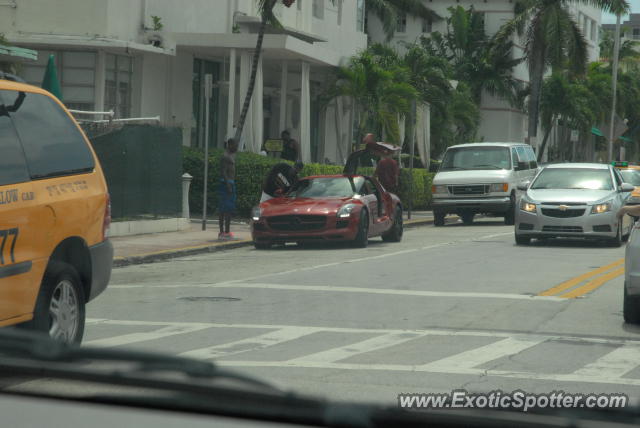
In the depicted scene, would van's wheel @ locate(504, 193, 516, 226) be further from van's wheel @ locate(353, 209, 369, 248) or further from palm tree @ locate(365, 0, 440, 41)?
palm tree @ locate(365, 0, 440, 41)

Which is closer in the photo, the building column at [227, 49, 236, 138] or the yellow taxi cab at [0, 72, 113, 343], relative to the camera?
the yellow taxi cab at [0, 72, 113, 343]

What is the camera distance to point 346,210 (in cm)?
1978

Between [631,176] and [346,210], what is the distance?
41.4 ft

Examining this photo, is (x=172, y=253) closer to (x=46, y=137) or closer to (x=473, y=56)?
(x=46, y=137)

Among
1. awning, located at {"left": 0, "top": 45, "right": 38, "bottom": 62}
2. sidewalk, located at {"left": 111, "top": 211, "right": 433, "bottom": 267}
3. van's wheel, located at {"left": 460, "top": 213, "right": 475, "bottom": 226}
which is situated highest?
awning, located at {"left": 0, "top": 45, "right": 38, "bottom": 62}

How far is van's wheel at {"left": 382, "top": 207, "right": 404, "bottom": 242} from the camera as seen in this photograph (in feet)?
72.2

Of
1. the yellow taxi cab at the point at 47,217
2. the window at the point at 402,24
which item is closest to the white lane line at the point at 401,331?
the yellow taxi cab at the point at 47,217

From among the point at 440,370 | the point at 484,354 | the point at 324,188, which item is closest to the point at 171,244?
the point at 324,188

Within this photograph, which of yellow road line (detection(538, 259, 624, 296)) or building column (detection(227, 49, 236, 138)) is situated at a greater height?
building column (detection(227, 49, 236, 138))

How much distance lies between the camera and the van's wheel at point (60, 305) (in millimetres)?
6902

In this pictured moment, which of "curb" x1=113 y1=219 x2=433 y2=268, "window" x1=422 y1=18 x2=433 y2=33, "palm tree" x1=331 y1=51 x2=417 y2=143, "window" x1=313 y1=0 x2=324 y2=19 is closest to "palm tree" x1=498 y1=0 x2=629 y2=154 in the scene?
"window" x1=313 y1=0 x2=324 y2=19

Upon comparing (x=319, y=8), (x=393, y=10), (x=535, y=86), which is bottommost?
(x=535, y=86)

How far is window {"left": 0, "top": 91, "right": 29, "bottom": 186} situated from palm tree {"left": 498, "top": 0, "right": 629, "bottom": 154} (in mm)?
42069

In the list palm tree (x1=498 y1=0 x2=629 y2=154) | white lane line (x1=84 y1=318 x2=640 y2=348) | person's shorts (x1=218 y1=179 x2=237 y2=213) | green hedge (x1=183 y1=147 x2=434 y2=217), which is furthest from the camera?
palm tree (x1=498 y1=0 x2=629 y2=154)
